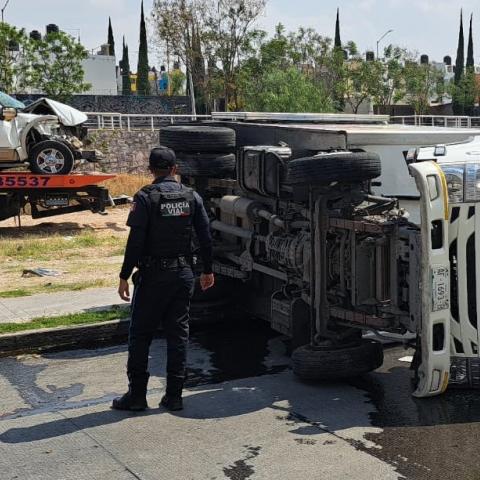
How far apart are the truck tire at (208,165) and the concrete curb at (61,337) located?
1.50m

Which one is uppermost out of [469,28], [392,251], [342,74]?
[469,28]

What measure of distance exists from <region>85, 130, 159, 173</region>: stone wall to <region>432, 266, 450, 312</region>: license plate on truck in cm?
2715

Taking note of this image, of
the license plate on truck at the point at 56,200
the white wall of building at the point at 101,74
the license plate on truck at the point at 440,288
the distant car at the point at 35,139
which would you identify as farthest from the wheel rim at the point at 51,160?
the white wall of building at the point at 101,74

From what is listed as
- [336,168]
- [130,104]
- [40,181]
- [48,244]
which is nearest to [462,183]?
[336,168]

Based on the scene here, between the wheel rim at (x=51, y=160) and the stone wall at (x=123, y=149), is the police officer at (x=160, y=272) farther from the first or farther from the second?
the stone wall at (x=123, y=149)

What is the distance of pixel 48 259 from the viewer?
13.2 m

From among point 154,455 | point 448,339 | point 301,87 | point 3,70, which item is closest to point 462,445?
point 448,339

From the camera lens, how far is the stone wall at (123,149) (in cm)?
3209

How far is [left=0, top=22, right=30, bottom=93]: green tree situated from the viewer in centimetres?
4203

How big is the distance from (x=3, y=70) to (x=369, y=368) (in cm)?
3957

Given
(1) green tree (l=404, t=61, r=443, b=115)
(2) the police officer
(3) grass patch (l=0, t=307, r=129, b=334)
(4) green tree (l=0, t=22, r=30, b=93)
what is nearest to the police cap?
(2) the police officer

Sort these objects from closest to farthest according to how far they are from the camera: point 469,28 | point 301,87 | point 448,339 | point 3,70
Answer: point 448,339
point 301,87
point 3,70
point 469,28

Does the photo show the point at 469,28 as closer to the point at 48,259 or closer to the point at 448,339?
the point at 48,259

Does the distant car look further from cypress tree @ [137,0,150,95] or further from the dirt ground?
cypress tree @ [137,0,150,95]
